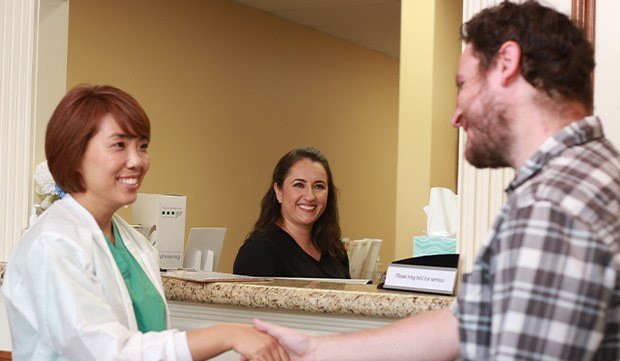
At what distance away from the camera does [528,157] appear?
Answer: 4.47 ft

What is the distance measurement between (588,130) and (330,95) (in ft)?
20.5

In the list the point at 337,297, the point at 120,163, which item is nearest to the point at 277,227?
the point at 337,297

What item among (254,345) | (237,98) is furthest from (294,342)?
(237,98)

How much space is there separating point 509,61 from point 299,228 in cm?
228

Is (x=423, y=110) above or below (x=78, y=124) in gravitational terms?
above

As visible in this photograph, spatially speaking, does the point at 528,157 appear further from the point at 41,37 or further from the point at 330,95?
the point at 330,95

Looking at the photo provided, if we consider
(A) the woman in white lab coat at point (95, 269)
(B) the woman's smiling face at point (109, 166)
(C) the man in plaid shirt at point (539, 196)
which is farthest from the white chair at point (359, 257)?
(C) the man in plaid shirt at point (539, 196)

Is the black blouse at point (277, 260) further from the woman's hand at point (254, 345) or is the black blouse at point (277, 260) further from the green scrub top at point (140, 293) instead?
the woman's hand at point (254, 345)

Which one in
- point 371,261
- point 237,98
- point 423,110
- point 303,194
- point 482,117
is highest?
point 237,98

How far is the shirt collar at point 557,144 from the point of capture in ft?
4.30

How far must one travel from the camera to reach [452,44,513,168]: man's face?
1.38 metres

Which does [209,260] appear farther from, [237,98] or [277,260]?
[237,98]

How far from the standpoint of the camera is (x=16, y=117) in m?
3.19

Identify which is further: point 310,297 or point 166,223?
point 166,223
